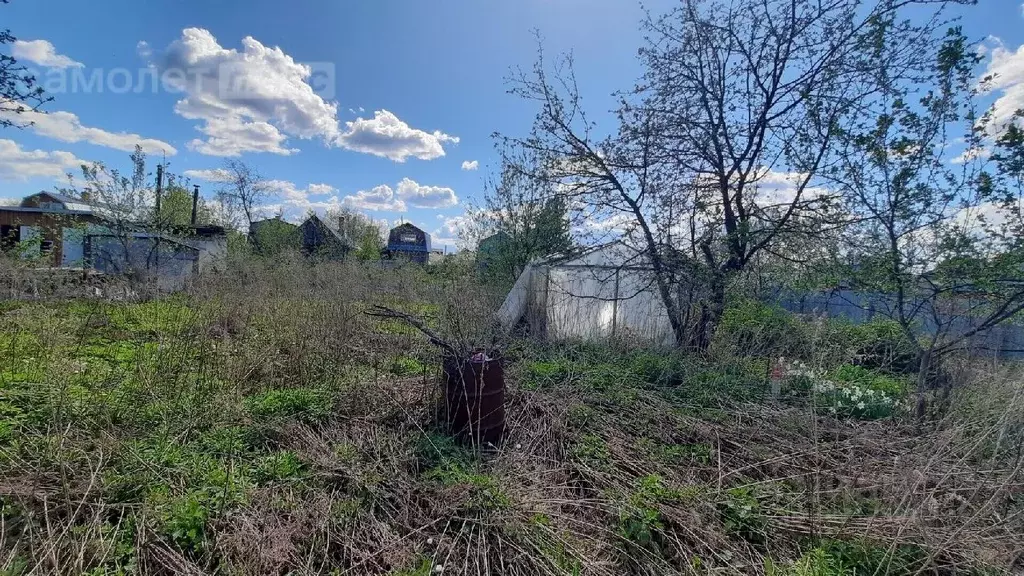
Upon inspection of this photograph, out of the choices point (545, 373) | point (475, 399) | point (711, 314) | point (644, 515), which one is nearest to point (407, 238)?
point (711, 314)

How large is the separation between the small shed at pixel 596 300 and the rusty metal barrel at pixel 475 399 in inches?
138

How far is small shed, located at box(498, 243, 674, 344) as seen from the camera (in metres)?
6.82

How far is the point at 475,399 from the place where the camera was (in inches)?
121

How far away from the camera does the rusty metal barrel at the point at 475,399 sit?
305 cm

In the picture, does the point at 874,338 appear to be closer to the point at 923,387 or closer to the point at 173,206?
the point at 923,387

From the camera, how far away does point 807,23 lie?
5363 mm

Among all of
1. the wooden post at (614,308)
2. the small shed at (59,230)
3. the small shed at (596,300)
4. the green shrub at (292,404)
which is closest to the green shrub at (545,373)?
the small shed at (596,300)

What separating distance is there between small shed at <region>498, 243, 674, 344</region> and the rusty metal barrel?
11.5ft

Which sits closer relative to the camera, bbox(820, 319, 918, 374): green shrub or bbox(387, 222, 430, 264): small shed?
bbox(820, 319, 918, 374): green shrub

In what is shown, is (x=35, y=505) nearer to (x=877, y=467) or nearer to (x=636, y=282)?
(x=877, y=467)

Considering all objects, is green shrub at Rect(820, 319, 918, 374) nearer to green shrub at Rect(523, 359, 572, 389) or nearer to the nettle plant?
the nettle plant

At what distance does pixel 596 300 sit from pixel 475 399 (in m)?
4.64

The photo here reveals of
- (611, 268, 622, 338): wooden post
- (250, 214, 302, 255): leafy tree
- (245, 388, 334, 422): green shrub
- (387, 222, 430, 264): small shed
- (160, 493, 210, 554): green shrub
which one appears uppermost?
(387, 222, 430, 264): small shed

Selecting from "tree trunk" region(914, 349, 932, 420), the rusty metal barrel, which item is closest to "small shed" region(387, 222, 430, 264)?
the rusty metal barrel
